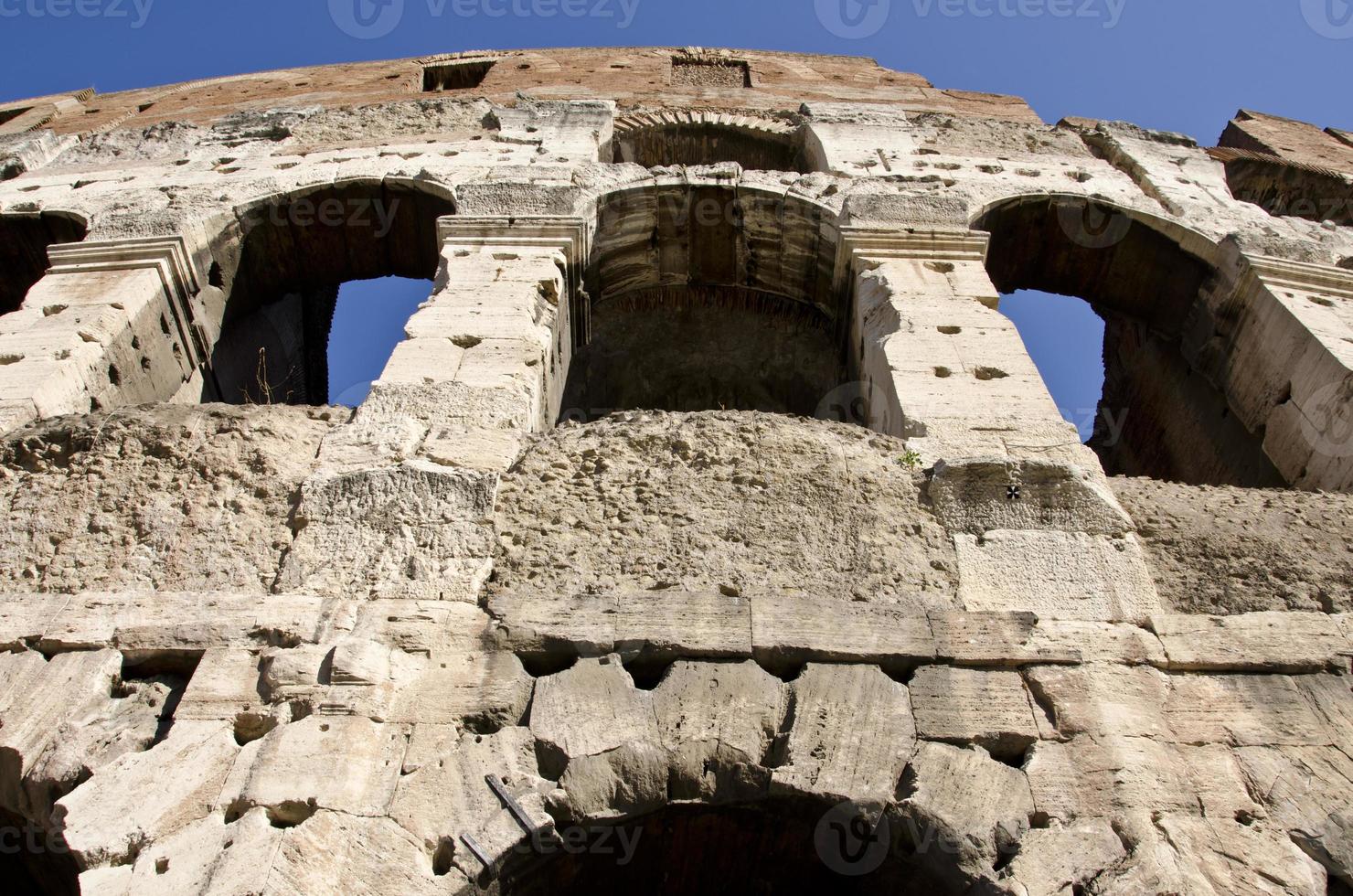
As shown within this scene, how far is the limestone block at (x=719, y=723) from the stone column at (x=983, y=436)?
905 millimetres

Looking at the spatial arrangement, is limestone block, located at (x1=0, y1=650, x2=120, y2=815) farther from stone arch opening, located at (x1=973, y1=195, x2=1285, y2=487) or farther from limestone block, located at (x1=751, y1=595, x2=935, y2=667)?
stone arch opening, located at (x1=973, y1=195, x2=1285, y2=487)

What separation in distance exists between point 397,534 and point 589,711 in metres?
1.11

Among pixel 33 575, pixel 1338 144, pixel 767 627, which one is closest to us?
pixel 767 627

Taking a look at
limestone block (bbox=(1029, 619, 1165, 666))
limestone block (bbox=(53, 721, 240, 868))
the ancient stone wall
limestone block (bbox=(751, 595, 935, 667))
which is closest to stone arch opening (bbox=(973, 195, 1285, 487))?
the ancient stone wall

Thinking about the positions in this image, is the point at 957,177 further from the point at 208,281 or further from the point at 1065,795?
the point at 1065,795

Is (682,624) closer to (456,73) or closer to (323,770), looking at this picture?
(323,770)

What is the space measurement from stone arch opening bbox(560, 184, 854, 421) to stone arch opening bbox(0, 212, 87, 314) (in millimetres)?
3789

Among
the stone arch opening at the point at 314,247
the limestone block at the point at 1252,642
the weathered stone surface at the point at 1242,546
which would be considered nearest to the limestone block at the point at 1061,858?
the limestone block at the point at 1252,642

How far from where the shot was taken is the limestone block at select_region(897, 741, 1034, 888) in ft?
9.53

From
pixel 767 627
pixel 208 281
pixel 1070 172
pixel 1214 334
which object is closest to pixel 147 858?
pixel 767 627

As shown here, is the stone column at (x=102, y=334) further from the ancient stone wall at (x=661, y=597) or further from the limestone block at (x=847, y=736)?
the limestone block at (x=847, y=736)

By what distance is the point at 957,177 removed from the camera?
7996mm

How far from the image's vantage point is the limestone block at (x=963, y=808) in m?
2.90

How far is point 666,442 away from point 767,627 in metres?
1.11
